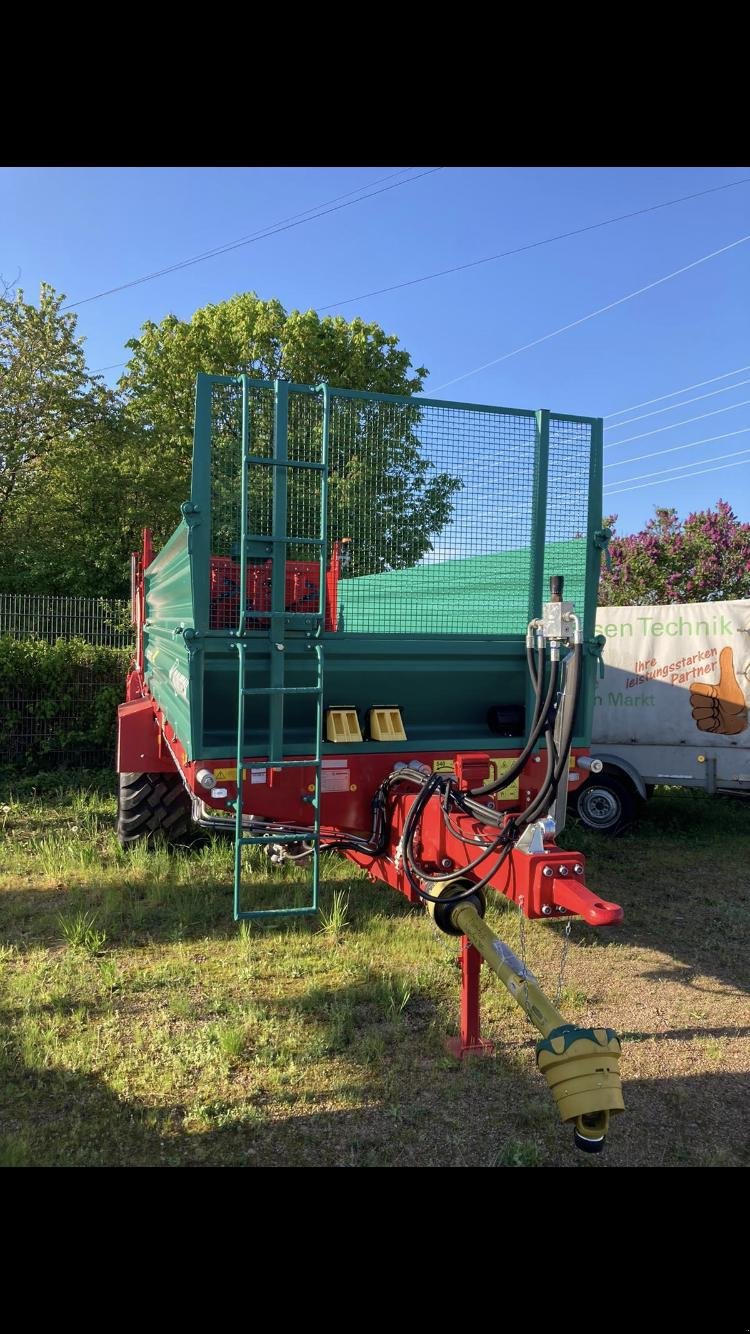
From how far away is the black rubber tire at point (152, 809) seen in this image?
20.3 feet

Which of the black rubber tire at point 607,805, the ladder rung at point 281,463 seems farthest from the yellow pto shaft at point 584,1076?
the black rubber tire at point 607,805

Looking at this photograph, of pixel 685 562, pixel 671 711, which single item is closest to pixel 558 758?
pixel 671 711

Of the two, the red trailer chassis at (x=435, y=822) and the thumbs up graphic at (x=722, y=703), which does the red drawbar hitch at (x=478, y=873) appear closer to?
the red trailer chassis at (x=435, y=822)

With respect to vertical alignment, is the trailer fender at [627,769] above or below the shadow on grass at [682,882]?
above

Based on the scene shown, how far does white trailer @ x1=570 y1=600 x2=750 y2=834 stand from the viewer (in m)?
7.55

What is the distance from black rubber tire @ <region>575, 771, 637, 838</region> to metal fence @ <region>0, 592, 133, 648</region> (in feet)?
18.7

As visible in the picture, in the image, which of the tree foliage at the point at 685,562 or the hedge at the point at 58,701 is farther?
the tree foliage at the point at 685,562

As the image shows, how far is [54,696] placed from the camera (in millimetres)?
9555

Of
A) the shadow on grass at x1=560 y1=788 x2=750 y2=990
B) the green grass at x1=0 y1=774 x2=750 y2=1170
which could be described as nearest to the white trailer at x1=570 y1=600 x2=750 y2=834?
the shadow on grass at x1=560 y1=788 x2=750 y2=990

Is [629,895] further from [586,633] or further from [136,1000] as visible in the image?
[136,1000]

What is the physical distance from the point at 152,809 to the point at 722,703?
16.6 feet

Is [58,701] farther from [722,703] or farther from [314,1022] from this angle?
[722,703]

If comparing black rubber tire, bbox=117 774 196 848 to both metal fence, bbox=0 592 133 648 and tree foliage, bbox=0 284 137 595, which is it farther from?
tree foliage, bbox=0 284 137 595

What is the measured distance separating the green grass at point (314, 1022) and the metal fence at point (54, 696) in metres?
3.34
